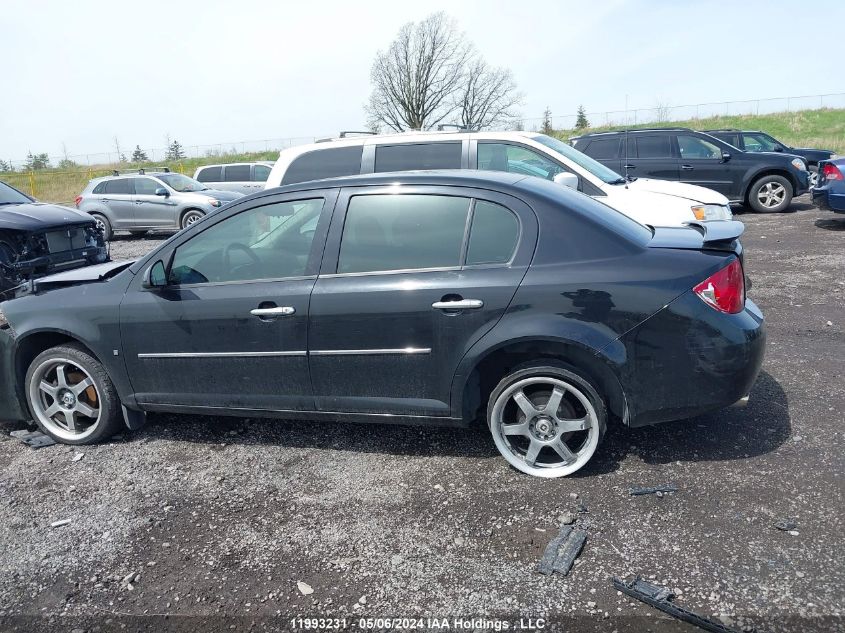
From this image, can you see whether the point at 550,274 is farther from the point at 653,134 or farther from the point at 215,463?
the point at 653,134

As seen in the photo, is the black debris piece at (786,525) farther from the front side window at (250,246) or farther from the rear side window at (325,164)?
the rear side window at (325,164)

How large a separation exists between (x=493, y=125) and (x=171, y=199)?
135 feet

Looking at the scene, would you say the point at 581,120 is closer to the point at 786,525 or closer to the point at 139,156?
the point at 139,156

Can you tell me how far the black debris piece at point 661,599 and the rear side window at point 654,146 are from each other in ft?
40.1

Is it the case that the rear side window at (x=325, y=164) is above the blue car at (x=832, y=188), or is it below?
above

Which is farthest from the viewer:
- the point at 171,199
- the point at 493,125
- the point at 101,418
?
the point at 493,125

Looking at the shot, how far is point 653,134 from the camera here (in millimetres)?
13344

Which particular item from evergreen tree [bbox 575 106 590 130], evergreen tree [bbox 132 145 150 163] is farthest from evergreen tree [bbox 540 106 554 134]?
evergreen tree [bbox 132 145 150 163]

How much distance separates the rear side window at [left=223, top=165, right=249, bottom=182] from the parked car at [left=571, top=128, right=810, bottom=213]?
36.3 feet

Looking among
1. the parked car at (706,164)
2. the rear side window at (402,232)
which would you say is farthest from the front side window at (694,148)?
A: the rear side window at (402,232)

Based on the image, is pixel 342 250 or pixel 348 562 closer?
pixel 348 562

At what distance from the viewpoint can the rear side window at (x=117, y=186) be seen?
619 inches

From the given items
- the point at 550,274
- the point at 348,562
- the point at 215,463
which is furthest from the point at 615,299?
the point at 215,463

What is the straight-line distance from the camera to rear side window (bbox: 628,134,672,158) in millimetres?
13305
